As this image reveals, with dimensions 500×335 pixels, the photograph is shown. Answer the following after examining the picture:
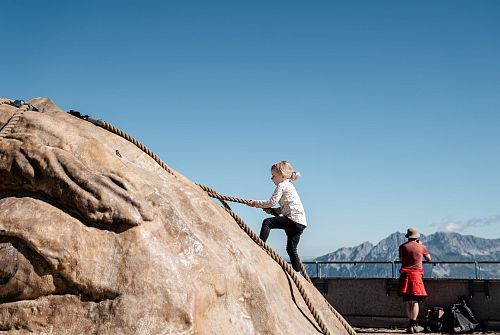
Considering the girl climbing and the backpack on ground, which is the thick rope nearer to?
the girl climbing

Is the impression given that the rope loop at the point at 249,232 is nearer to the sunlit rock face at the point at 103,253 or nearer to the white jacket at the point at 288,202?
the white jacket at the point at 288,202

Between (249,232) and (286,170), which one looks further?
(286,170)

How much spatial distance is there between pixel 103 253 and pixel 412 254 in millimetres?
8015

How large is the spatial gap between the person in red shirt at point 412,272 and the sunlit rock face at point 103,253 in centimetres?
613

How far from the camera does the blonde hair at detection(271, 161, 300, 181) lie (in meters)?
8.21

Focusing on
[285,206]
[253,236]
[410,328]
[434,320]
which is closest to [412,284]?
[410,328]

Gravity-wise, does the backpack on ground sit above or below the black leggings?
below

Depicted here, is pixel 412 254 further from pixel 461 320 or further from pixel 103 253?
pixel 103 253

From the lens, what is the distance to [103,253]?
5.41 metres

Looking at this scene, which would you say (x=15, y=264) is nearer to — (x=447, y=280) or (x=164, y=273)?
(x=164, y=273)

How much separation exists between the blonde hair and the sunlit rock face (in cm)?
204

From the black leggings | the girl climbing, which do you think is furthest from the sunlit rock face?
the girl climbing

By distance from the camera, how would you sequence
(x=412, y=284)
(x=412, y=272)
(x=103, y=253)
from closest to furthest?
(x=103, y=253), (x=412, y=284), (x=412, y=272)

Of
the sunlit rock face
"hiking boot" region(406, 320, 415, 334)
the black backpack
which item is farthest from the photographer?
the black backpack
